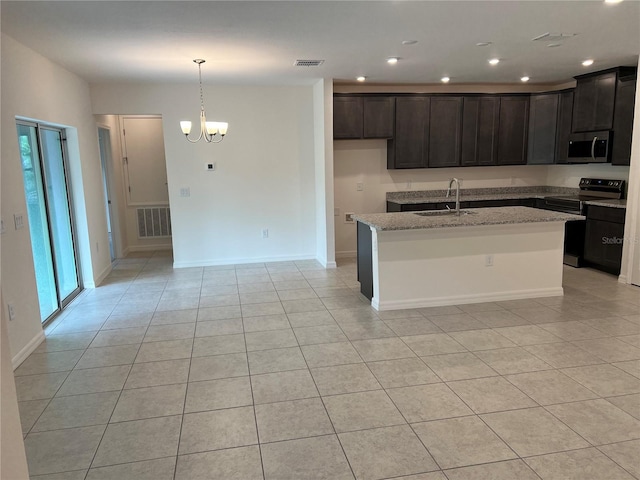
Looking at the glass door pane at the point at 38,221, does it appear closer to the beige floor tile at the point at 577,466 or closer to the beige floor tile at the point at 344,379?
the beige floor tile at the point at 344,379

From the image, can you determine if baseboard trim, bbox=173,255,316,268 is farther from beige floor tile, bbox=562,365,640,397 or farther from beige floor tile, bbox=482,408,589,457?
beige floor tile, bbox=482,408,589,457

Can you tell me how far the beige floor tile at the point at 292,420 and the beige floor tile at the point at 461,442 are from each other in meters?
0.54

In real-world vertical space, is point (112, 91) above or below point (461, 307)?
above

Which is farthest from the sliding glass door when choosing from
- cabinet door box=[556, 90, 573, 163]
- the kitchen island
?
cabinet door box=[556, 90, 573, 163]

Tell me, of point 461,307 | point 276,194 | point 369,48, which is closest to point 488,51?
point 369,48

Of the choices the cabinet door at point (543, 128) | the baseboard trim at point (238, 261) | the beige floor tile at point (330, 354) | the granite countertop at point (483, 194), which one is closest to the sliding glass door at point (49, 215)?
the baseboard trim at point (238, 261)

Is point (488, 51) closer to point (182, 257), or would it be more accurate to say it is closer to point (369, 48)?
point (369, 48)

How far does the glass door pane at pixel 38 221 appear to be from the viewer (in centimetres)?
405

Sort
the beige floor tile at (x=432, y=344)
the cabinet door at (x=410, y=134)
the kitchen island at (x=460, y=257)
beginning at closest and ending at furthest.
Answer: the beige floor tile at (x=432, y=344)
the kitchen island at (x=460, y=257)
the cabinet door at (x=410, y=134)

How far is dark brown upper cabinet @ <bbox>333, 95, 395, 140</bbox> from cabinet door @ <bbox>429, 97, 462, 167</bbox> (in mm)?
650

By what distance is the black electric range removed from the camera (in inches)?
225

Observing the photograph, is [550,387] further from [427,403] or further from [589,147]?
[589,147]

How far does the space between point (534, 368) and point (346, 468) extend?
5.50 feet

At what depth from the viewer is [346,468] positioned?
2152 mm
